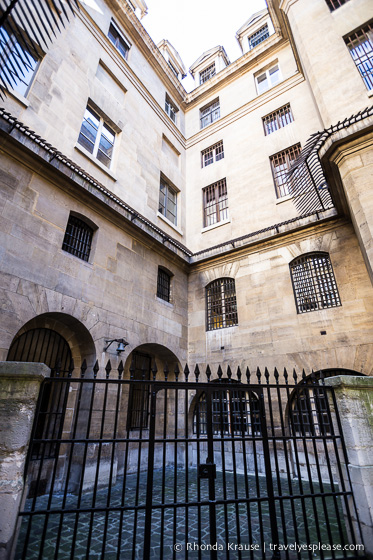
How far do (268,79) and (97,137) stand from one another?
10432mm

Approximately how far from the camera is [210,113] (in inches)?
680

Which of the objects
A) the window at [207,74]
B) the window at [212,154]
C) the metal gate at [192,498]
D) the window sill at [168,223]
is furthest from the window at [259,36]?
the metal gate at [192,498]

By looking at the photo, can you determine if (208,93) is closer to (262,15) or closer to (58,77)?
(262,15)

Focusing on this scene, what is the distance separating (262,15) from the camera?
18125 millimetres

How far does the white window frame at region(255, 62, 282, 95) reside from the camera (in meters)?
14.9

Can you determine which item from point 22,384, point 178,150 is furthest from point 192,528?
point 178,150

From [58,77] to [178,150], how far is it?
24.6 feet

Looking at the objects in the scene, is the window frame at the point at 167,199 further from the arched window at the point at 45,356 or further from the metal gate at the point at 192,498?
the metal gate at the point at 192,498

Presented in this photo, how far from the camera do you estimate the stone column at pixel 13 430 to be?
2912 millimetres

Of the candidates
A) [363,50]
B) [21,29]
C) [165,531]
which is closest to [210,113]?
[363,50]

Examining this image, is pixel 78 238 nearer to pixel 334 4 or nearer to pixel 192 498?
pixel 192 498

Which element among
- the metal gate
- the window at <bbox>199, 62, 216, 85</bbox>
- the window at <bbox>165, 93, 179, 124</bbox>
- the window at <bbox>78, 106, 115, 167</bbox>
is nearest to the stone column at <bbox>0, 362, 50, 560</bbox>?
the metal gate

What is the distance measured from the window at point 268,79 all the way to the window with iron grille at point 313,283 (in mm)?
10325

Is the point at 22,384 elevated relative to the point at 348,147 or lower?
lower
